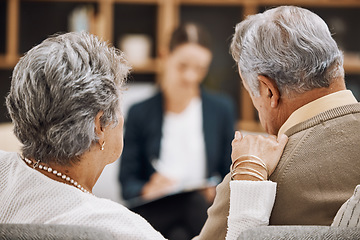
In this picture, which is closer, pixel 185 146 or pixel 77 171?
pixel 77 171

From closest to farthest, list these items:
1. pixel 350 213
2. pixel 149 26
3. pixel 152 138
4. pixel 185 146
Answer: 1. pixel 350 213
2. pixel 152 138
3. pixel 185 146
4. pixel 149 26

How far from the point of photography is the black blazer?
10.2 ft

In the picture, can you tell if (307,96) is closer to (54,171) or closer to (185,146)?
(54,171)

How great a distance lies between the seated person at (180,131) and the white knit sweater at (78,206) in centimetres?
176

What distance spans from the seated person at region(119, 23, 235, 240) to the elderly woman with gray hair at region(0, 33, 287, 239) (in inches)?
68.5

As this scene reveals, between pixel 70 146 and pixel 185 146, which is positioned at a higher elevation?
pixel 70 146

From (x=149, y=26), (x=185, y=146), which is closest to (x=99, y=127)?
(x=185, y=146)

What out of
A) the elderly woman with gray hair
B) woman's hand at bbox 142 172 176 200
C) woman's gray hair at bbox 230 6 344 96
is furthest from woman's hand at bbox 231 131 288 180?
woman's hand at bbox 142 172 176 200

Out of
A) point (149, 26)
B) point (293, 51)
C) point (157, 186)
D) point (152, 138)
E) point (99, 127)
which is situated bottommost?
point (157, 186)

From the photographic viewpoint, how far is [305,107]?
134 cm

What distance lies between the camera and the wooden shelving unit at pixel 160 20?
434 cm

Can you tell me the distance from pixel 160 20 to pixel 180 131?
55.1 inches

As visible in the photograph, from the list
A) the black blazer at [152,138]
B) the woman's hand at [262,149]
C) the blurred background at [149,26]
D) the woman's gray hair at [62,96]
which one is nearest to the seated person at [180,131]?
the black blazer at [152,138]

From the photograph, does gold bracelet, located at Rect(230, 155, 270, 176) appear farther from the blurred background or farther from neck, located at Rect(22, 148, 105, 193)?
the blurred background
